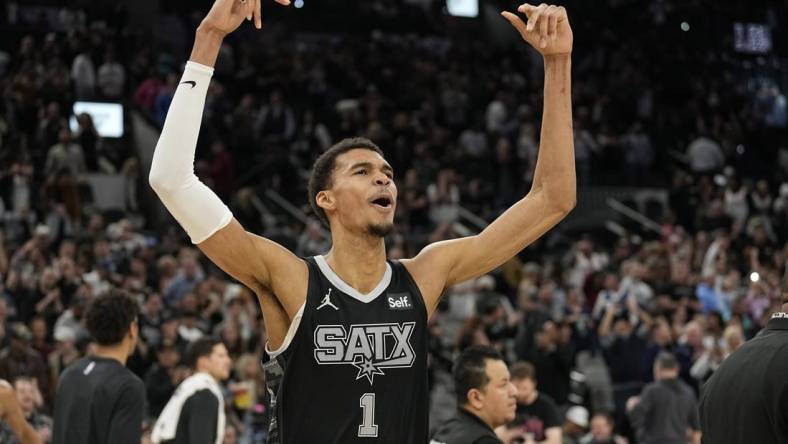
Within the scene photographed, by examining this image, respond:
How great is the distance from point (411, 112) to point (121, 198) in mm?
6402

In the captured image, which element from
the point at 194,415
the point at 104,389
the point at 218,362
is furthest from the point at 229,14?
the point at 218,362

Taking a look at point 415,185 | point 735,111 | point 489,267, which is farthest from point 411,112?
point 489,267

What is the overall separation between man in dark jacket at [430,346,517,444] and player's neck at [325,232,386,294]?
2.19 m

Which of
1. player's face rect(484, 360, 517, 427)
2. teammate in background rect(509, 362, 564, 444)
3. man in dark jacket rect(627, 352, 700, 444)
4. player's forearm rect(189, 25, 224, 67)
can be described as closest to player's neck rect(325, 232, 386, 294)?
player's forearm rect(189, 25, 224, 67)

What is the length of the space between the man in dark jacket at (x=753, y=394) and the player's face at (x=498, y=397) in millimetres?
2143

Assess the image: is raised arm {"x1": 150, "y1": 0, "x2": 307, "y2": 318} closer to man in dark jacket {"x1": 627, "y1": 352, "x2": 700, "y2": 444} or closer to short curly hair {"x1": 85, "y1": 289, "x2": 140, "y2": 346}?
short curly hair {"x1": 85, "y1": 289, "x2": 140, "y2": 346}

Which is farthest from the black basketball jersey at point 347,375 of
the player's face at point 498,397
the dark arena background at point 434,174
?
the dark arena background at point 434,174

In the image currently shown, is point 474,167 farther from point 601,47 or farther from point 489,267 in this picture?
point 489,267

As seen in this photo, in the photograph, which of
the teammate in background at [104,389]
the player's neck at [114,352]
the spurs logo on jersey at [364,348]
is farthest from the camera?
the player's neck at [114,352]

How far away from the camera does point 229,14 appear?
3.77 m

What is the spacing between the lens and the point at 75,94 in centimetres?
1969

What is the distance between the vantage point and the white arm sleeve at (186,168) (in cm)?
367

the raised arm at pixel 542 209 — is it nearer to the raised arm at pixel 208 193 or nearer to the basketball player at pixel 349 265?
the basketball player at pixel 349 265

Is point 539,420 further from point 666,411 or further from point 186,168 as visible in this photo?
point 186,168
